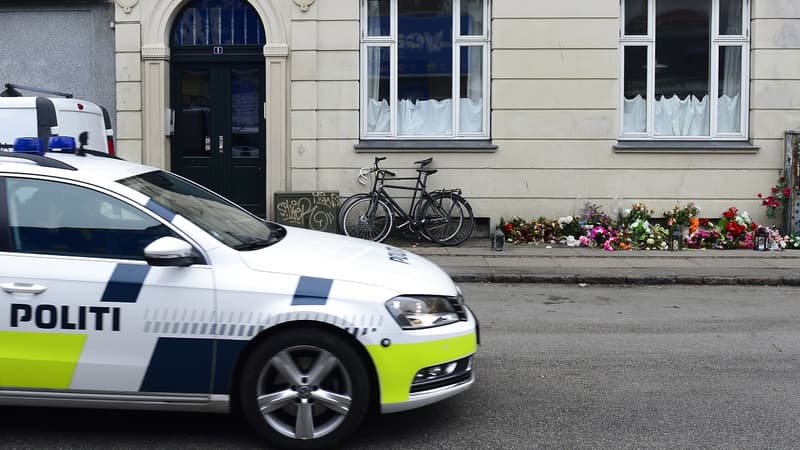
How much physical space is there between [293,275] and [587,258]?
834 cm

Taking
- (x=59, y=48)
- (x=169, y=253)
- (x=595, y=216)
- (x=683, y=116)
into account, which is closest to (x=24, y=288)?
(x=169, y=253)

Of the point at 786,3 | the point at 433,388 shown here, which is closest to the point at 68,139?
the point at 433,388

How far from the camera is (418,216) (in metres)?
13.8

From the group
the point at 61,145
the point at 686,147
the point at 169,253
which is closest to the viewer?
the point at 169,253

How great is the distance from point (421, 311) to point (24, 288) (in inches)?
82.8

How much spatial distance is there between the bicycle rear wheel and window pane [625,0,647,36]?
3.67m

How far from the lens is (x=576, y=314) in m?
9.27

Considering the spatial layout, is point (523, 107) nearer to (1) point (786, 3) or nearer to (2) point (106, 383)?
(1) point (786, 3)

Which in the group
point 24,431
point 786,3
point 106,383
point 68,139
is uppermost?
point 786,3

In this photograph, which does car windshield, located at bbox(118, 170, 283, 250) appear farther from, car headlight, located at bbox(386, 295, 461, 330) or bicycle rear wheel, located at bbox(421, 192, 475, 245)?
bicycle rear wheel, located at bbox(421, 192, 475, 245)

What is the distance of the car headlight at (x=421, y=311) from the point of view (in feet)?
16.4

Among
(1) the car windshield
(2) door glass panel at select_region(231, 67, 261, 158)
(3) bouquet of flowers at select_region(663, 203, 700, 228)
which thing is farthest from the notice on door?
(1) the car windshield

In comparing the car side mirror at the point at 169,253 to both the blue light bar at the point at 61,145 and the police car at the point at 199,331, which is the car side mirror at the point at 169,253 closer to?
the police car at the point at 199,331

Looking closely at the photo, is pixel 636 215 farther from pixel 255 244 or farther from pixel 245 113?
pixel 255 244
